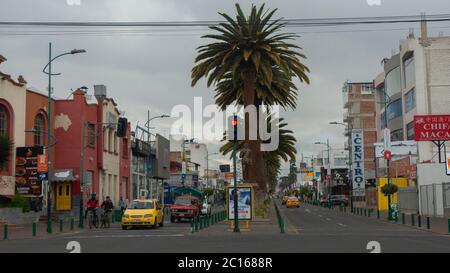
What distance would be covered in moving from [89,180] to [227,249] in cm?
3711

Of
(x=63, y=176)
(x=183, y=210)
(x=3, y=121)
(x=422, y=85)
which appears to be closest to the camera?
(x=183, y=210)

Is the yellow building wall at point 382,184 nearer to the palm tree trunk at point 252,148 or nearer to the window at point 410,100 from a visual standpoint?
the window at point 410,100

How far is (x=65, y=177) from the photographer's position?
2025 inches

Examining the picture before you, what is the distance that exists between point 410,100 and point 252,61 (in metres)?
30.6

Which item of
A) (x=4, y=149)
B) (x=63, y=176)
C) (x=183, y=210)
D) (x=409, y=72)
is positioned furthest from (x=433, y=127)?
(x=4, y=149)

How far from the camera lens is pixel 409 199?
61.1 m

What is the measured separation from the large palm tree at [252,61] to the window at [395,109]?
30.7 meters

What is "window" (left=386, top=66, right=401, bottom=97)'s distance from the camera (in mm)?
72375

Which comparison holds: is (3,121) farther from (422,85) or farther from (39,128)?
(422,85)

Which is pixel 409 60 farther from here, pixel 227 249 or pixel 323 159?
pixel 323 159

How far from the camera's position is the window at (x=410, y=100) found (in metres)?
65.4

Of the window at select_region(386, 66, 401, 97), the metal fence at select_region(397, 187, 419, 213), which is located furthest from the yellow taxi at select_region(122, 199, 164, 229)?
the window at select_region(386, 66, 401, 97)

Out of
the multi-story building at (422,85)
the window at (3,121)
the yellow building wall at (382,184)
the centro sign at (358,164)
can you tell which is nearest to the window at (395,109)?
the multi-story building at (422,85)
